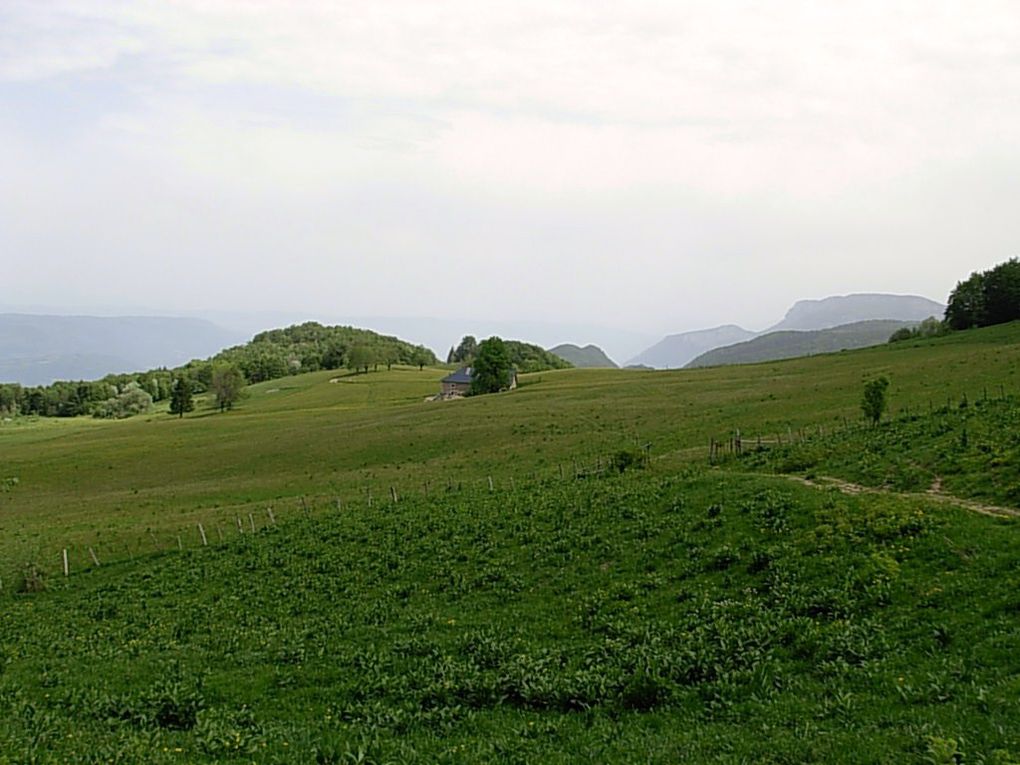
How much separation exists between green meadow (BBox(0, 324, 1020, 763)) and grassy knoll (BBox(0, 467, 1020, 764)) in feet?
0.23

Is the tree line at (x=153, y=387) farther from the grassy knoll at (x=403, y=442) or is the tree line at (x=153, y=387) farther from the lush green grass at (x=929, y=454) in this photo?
the lush green grass at (x=929, y=454)

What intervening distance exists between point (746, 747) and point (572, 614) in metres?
7.65

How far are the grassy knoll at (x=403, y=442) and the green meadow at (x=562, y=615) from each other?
102 cm

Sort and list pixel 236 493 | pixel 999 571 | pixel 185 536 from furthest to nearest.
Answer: pixel 236 493 < pixel 185 536 < pixel 999 571

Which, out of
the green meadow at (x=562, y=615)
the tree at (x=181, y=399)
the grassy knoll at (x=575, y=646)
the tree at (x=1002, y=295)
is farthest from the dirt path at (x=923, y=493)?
the tree at (x=181, y=399)

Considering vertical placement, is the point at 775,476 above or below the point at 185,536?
above

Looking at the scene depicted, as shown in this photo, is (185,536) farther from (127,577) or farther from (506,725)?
(506,725)

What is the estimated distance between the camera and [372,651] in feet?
53.3

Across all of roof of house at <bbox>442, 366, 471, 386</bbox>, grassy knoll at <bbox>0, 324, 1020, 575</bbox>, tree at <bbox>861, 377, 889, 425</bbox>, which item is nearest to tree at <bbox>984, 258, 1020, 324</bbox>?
grassy knoll at <bbox>0, 324, 1020, 575</bbox>

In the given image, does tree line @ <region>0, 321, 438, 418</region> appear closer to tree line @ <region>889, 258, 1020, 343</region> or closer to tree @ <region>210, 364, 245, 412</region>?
tree @ <region>210, 364, 245, 412</region>

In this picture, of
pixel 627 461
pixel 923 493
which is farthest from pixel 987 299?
pixel 923 493

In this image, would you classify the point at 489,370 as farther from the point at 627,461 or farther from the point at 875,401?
the point at 875,401

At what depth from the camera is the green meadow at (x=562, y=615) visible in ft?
35.3

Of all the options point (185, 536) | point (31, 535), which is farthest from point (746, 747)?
point (31, 535)
